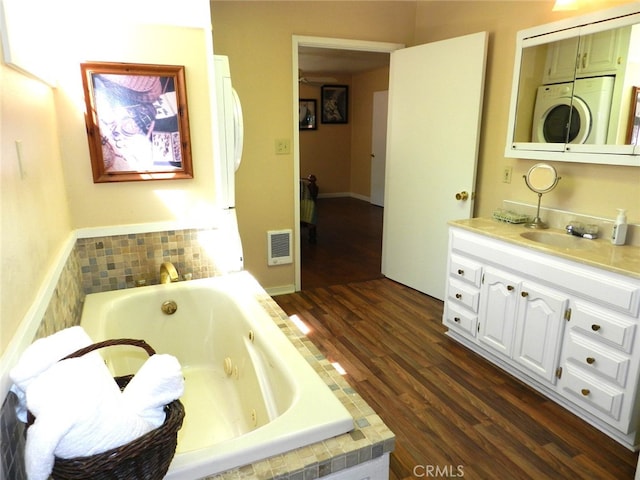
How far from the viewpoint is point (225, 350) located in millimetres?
2082

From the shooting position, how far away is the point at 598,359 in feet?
6.03

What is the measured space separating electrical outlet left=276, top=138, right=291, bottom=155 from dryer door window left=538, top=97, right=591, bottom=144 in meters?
1.75

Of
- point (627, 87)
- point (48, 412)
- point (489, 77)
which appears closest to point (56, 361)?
point (48, 412)

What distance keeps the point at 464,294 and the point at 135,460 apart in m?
2.16

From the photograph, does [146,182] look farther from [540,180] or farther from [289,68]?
[540,180]

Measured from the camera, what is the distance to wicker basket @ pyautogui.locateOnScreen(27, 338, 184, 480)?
29.8 inches

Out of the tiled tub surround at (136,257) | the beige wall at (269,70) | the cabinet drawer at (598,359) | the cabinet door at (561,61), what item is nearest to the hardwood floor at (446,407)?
the cabinet drawer at (598,359)

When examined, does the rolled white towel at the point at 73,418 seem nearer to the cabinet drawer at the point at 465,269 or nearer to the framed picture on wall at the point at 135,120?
the framed picture on wall at the point at 135,120

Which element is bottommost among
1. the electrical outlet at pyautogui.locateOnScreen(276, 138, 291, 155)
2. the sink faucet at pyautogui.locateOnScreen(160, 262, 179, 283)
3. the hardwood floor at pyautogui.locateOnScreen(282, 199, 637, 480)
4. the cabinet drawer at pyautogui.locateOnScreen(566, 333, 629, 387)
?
the hardwood floor at pyautogui.locateOnScreen(282, 199, 637, 480)

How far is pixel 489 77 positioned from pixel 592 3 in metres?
0.76

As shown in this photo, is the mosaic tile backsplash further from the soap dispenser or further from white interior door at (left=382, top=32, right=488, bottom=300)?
the soap dispenser

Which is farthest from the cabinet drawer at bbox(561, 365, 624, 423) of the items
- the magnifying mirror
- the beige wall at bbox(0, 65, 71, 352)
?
the beige wall at bbox(0, 65, 71, 352)

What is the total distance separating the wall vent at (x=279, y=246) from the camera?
3411mm

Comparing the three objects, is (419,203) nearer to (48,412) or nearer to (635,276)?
(635,276)
